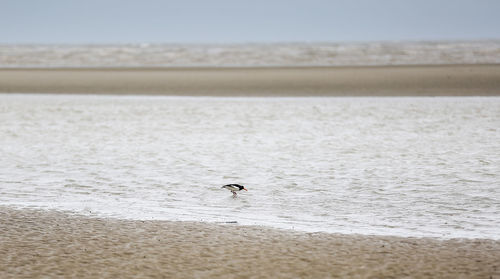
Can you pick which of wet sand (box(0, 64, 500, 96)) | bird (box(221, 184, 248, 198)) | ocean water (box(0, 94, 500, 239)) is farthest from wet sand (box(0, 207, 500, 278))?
wet sand (box(0, 64, 500, 96))

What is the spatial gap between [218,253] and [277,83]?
70.9 ft

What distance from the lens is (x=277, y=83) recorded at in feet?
89.1

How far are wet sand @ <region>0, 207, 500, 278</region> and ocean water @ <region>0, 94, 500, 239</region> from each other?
19.5 inches

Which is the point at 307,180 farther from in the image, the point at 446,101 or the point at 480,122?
the point at 446,101

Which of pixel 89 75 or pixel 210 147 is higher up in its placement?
pixel 89 75

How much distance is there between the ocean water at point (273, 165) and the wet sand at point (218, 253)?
0.50 meters

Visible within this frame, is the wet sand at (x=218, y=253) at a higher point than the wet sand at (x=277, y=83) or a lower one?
lower

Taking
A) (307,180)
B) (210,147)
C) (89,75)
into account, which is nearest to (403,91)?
(210,147)

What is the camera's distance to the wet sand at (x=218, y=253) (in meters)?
5.34

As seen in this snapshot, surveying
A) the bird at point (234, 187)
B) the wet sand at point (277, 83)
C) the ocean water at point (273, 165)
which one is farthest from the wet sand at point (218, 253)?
the wet sand at point (277, 83)

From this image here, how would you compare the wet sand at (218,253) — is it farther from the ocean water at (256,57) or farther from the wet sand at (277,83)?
the ocean water at (256,57)

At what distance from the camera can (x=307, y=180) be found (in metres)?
9.27

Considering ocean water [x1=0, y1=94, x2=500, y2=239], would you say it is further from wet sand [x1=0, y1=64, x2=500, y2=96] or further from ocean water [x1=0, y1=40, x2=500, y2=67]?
Result: ocean water [x1=0, y1=40, x2=500, y2=67]

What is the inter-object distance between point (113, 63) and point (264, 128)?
117 ft
